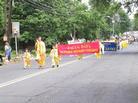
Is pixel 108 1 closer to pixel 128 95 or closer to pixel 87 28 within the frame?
pixel 128 95

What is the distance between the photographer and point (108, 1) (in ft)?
59.4

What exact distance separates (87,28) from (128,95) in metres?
80.1

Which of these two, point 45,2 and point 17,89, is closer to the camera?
point 17,89

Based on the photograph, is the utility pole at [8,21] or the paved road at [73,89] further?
the utility pole at [8,21]

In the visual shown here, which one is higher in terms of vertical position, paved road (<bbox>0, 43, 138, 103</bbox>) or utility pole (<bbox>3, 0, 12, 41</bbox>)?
utility pole (<bbox>3, 0, 12, 41</bbox>)

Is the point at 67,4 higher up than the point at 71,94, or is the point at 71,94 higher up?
the point at 67,4

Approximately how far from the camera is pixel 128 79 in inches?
869

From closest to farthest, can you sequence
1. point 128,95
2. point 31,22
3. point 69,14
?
1. point 128,95
2. point 31,22
3. point 69,14

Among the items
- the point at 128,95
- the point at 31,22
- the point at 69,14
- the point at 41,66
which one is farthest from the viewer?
the point at 69,14

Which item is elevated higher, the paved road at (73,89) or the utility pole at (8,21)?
the utility pole at (8,21)

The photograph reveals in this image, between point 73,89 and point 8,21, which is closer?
point 73,89

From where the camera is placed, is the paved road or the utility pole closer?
the paved road

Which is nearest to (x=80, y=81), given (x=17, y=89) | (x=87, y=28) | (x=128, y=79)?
(x=128, y=79)

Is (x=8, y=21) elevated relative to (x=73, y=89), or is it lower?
elevated
